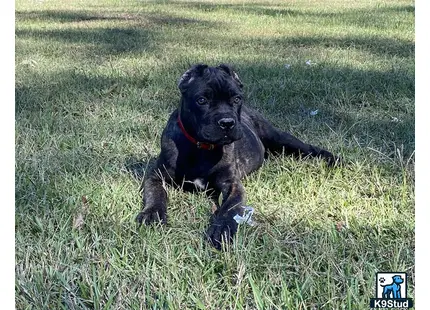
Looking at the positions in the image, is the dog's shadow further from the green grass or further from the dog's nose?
the dog's nose

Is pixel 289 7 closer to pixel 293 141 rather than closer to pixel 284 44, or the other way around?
pixel 284 44

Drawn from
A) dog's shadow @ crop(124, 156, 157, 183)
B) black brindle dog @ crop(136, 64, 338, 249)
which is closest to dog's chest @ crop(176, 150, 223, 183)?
black brindle dog @ crop(136, 64, 338, 249)

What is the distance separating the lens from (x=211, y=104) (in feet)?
11.9

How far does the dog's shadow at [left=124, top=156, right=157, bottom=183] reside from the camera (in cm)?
407

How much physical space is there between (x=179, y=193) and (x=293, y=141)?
1301 mm

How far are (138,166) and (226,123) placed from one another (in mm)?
1086

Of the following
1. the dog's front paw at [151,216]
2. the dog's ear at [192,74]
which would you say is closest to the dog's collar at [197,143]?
the dog's ear at [192,74]

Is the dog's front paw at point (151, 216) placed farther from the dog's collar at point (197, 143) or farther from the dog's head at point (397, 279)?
the dog's head at point (397, 279)

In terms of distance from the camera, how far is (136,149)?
4.58 meters

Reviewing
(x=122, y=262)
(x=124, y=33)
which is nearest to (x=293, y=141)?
(x=122, y=262)

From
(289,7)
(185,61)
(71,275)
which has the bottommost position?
(289,7)

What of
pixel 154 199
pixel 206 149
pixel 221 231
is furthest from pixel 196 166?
pixel 221 231

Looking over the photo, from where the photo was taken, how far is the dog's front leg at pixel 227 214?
3.07m
